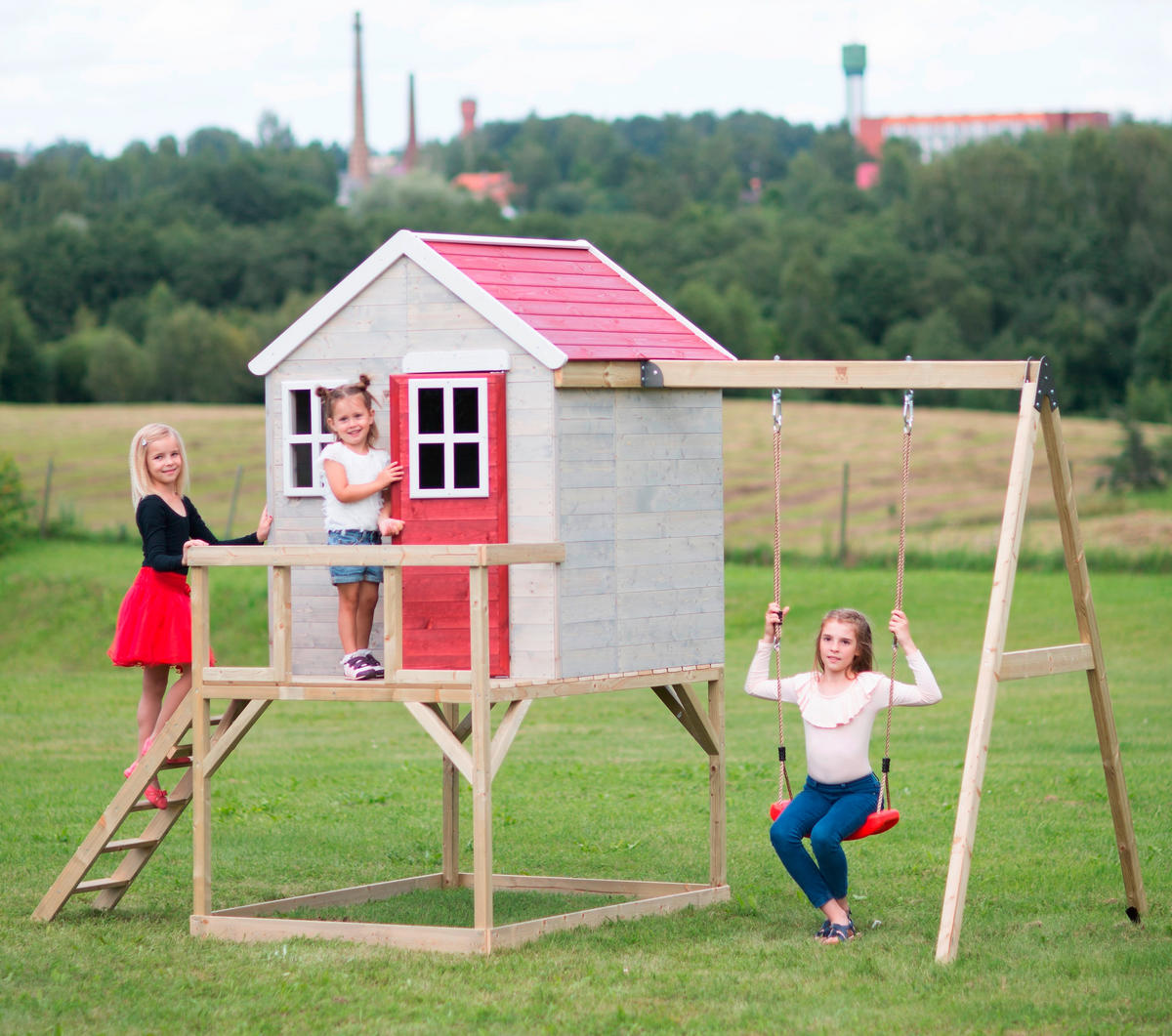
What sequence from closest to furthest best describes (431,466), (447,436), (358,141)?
(447,436) < (431,466) < (358,141)

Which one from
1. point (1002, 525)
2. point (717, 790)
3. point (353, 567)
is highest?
point (1002, 525)

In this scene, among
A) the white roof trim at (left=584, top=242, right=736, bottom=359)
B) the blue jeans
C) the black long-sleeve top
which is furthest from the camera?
the white roof trim at (left=584, top=242, right=736, bottom=359)

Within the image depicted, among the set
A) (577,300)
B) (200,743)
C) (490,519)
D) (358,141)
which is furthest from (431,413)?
(358,141)

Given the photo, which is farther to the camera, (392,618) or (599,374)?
(599,374)

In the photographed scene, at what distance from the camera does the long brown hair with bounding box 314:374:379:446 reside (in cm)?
890

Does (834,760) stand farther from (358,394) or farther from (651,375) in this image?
(358,394)

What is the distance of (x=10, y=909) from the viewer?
9.29m

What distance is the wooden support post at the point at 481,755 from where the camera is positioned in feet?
26.5

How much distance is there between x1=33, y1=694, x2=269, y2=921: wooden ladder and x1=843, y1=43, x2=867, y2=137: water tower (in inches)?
7292

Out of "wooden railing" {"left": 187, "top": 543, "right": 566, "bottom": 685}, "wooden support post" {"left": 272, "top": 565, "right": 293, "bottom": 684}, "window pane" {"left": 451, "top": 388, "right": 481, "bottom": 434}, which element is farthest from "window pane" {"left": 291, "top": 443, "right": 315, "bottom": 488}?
"window pane" {"left": 451, "top": 388, "right": 481, "bottom": 434}

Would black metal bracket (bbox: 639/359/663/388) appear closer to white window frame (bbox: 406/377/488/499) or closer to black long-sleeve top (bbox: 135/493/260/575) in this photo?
white window frame (bbox: 406/377/488/499)

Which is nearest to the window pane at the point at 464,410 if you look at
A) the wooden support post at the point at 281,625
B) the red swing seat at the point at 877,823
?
the wooden support post at the point at 281,625

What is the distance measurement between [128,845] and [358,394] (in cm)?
276

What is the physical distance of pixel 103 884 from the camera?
9.18 metres
